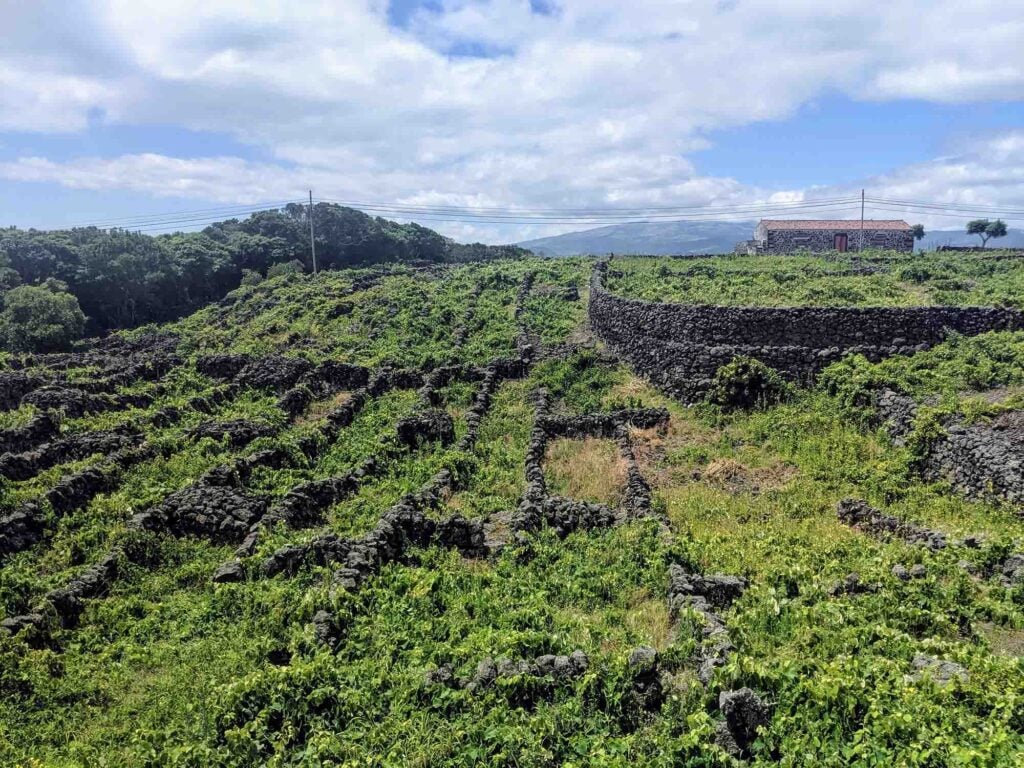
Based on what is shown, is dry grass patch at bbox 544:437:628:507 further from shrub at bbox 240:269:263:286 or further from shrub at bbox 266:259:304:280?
shrub at bbox 240:269:263:286

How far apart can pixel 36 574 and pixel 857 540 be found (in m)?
16.4

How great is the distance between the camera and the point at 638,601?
38.3 ft

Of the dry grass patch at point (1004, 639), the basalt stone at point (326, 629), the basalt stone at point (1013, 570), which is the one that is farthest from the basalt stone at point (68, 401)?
the basalt stone at point (1013, 570)

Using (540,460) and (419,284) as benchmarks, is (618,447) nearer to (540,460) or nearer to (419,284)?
(540,460)

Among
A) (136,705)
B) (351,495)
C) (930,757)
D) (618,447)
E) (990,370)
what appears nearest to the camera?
(930,757)

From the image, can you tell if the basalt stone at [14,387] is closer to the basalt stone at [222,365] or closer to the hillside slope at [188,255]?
the basalt stone at [222,365]

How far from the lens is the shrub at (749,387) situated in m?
22.2

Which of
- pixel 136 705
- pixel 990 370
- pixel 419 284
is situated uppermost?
pixel 419 284

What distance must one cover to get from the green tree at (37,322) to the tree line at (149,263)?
0.21 feet

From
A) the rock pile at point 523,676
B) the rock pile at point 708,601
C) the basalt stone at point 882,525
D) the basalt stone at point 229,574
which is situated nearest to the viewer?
the rock pile at point 523,676

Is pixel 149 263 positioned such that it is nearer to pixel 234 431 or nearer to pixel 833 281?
pixel 234 431

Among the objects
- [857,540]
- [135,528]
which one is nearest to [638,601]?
[857,540]

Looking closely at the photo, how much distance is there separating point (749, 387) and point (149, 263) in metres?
56.5

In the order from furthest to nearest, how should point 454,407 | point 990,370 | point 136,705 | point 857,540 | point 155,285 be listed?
1. point 155,285
2. point 454,407
3. point 990,370
4. point 857,540
5. point 136,705
